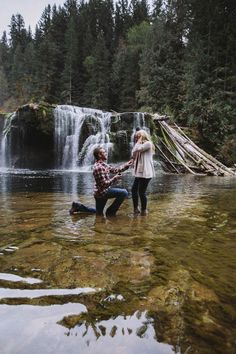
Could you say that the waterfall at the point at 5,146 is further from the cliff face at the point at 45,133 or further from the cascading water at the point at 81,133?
the cascading water at the point at 81,133

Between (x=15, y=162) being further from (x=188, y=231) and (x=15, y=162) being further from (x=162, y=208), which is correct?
(x=188, y=231)

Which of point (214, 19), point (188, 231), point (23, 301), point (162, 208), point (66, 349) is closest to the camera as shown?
point (66, 349)

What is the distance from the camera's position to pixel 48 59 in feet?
195

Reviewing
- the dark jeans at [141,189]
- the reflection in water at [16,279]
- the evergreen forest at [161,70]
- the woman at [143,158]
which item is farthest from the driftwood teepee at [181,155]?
the reflection in water at [16,279]

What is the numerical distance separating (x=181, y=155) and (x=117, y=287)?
1987cm

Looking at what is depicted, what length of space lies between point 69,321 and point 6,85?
77.8 meters

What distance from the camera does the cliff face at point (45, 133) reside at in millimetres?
24625

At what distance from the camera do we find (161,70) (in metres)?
32.9

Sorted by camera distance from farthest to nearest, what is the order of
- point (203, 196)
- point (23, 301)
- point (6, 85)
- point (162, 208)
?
point (6, 85) → point (203, 196) → point (162, 208) → point (23, 301)

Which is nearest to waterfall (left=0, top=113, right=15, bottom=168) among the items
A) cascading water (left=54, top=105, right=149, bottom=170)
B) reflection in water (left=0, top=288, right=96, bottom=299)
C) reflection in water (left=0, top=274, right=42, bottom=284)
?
cascading water (left=54, top=105, right=149, bottom=170)

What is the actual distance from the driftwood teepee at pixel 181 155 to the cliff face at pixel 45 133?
1292 millimetres

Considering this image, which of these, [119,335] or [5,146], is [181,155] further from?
[119,335]

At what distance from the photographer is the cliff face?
24.6 meters

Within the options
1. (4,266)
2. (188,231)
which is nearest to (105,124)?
(188,231)
